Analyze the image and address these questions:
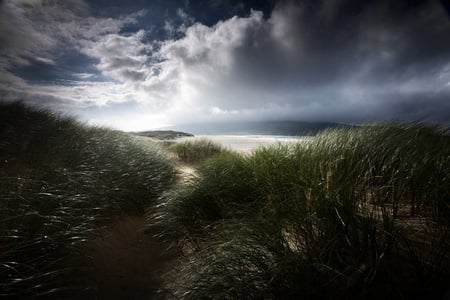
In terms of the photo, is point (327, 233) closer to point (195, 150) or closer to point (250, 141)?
point (195, 150)

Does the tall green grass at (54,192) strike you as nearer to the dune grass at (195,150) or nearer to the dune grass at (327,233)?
the dune grass at (327,233)

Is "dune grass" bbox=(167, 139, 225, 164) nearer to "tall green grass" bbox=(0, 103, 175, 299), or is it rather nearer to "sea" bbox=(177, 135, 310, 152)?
"sea" bbox=(177, 135, 310, 152)

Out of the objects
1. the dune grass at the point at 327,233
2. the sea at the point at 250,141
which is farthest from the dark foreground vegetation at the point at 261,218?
the sea at the point at 250,141

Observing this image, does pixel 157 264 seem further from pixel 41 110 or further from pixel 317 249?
pixel 41 110

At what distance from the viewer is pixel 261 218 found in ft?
6.13

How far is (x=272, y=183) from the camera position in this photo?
2.76m

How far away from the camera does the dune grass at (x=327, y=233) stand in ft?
4.10

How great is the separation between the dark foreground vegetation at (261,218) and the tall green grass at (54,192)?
0.02 m

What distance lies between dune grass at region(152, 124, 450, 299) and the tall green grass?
3.05 ft

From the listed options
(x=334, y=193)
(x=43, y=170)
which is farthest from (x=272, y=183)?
(x=43, y=170)

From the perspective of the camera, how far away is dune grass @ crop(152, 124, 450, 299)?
4.10 feet

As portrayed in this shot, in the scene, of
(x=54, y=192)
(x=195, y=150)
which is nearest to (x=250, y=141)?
(x=195, y=150)

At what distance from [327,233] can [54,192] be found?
290 cm

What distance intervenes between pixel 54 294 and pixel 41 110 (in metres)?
5.90
